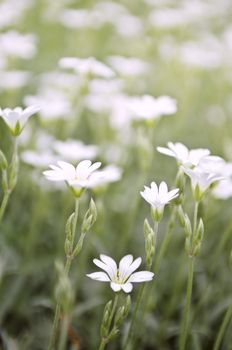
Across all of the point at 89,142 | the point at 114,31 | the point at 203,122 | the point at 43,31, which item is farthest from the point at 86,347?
the point at 114,31

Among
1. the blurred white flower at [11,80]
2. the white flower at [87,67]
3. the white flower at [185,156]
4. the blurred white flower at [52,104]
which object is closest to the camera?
the white flower at [185,156]

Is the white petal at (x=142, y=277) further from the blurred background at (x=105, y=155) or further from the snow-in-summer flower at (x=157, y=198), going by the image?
the blurred background at (x=105, y=155)

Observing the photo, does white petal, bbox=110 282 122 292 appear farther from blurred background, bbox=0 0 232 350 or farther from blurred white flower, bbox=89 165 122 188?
blurred background, bbox=0 0 232 350

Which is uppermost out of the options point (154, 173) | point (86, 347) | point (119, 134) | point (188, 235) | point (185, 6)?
point (185, 6)

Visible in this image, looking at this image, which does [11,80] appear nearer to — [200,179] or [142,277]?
[200,179]

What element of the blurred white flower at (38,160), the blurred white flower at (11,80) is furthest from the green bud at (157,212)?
the blurred white flower at (11,80)

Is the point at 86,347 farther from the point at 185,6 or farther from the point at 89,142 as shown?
the point at 185,6
